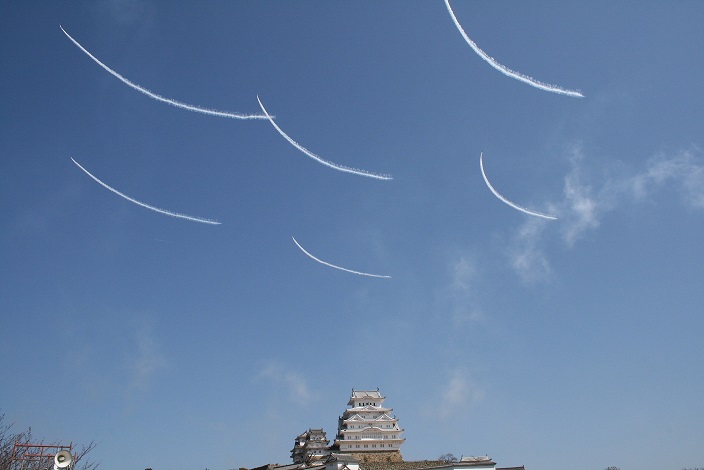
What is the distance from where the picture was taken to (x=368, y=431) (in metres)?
84.5

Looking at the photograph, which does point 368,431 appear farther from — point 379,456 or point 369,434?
point 379,456

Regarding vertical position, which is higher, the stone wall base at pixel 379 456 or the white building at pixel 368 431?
the white building at pixel 368 431

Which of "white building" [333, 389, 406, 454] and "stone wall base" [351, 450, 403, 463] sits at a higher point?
"white building" [333, 389, 406, 454]

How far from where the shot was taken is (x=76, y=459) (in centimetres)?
2398

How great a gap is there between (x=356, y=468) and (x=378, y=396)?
51.1 meters

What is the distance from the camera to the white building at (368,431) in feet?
274

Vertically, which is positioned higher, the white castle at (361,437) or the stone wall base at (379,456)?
the white castle at (361,437)

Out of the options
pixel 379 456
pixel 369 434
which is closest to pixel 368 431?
pixel 369 434

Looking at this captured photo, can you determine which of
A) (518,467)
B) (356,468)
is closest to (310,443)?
(518,467)

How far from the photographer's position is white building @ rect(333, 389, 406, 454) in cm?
8338

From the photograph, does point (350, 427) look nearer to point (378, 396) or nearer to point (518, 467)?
point (378, 396)

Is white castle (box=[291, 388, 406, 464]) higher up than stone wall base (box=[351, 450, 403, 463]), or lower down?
higher up

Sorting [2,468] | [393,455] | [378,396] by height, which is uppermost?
[378,396]

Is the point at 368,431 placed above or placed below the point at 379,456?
above
